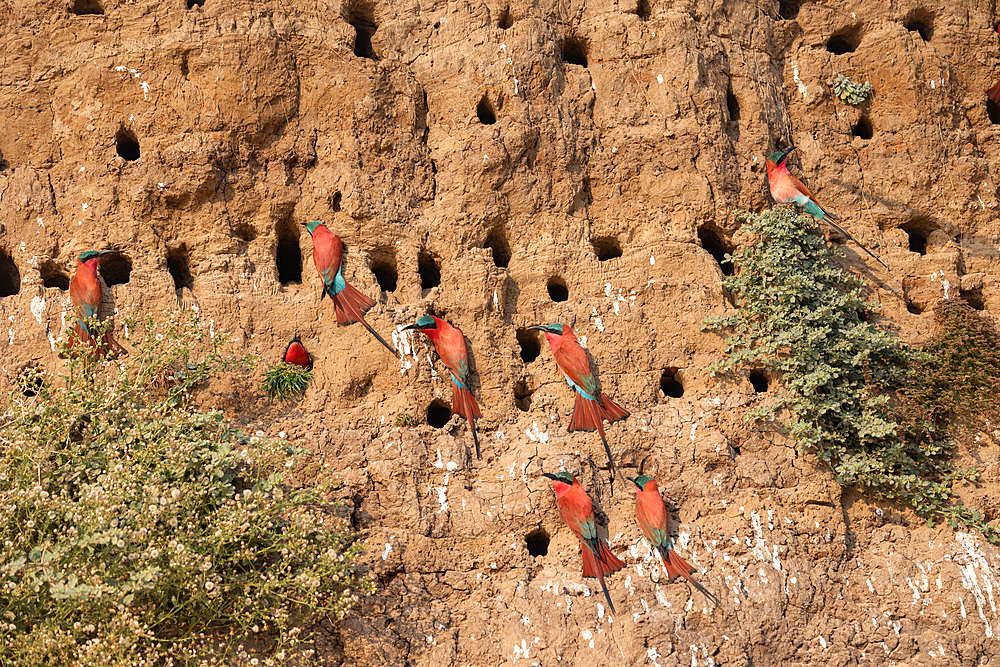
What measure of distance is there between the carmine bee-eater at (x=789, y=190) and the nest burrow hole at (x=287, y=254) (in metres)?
3.85

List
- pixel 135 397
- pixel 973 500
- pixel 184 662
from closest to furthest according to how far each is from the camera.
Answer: pixel 184 662
pixel 135 397
pixel 973 500

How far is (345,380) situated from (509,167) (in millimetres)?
2204

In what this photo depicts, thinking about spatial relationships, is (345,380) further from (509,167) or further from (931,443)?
(931,443)

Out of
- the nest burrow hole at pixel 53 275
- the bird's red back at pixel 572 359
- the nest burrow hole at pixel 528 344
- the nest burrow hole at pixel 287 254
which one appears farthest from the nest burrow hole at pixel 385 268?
the nest burrow hole at pixel 53 275

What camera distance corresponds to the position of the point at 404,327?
7164 mm

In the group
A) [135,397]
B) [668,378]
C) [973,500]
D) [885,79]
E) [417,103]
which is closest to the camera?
[135,397]

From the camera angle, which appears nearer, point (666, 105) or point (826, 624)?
point (826, 624)

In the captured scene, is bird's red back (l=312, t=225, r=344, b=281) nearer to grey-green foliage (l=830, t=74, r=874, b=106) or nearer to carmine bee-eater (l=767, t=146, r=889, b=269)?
carmine bee-eater (l=767, t=146, r=889, b=269)

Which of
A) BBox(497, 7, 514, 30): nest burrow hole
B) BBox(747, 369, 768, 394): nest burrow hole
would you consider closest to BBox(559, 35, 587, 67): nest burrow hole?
BBox(497, 7, 514, 30): nest burrow hole

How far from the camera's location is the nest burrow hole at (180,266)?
7395 mm

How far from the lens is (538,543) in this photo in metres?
6.74

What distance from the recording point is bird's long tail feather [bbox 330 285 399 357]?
7.12m

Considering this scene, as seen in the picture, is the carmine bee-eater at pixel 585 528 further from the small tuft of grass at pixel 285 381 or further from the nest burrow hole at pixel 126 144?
the nest burrow hole at pixel 126 144

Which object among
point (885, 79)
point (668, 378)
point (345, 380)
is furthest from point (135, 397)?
point (885, 79)
